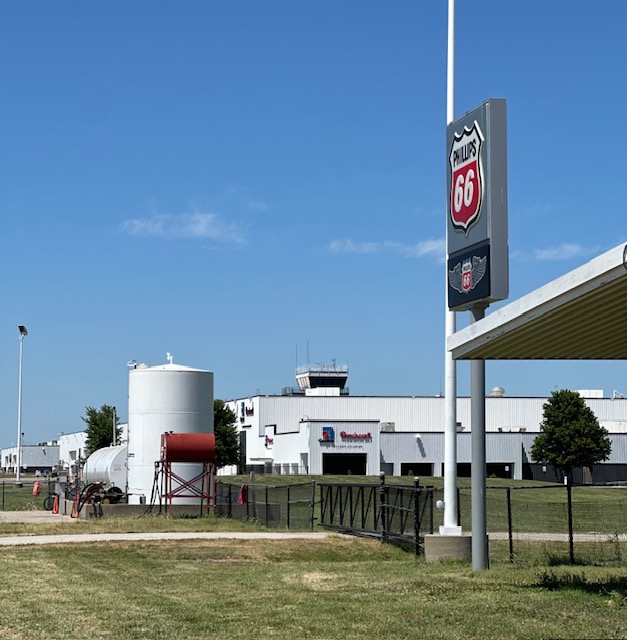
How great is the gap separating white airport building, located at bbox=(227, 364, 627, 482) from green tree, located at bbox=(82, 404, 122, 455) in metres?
13.6

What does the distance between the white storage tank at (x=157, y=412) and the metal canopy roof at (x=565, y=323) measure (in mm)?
22719

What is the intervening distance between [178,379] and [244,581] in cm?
2178

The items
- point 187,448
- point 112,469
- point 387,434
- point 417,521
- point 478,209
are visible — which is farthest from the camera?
point 387,434

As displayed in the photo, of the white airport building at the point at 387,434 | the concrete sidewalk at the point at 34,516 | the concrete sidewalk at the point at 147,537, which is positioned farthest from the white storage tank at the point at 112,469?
the white airport building at the point at 387,434

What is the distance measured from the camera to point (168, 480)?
37031mm

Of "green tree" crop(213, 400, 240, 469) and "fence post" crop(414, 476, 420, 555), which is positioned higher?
"green tree" crop(213, 400, 240, 469)

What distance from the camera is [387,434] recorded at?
102 meters

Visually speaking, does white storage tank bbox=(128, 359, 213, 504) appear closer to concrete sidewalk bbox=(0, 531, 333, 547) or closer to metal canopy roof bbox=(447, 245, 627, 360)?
concrete sidewalk bbox=(0, 531, 333, 547)

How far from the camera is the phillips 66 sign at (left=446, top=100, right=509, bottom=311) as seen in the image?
16.4m

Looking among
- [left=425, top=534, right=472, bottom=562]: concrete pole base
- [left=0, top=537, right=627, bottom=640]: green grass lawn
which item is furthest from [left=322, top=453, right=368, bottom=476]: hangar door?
[left=425, top=534, right=472, bottom=562]: concrete pole base

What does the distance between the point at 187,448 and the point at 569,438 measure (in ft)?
218

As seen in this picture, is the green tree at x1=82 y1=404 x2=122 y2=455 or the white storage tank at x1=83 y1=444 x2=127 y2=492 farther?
the green tree at x1=82 y1=404 x2=122 y2=455

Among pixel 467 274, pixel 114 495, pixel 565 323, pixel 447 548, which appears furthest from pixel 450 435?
pixel 114 495

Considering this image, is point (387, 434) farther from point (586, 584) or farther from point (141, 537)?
point (586, 584)
